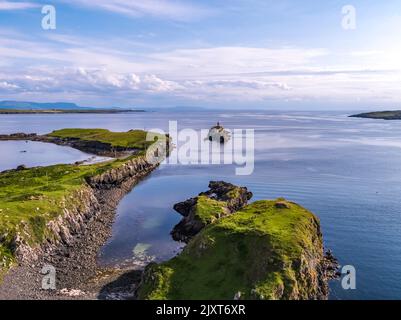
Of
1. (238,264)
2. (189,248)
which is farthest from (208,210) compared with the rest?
(238,264)

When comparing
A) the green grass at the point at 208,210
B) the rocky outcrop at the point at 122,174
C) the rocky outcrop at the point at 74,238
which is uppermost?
the rocky outcrop at the point at 122,174

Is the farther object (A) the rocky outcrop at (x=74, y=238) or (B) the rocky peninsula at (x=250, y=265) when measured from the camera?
(A) the rocky outcrop at (x=74, y=238)

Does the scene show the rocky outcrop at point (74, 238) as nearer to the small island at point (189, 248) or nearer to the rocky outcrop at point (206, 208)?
the small island at point (189, 248)

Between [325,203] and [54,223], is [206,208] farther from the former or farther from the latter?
[325,203]

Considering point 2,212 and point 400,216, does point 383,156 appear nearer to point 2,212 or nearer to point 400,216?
point 400,216

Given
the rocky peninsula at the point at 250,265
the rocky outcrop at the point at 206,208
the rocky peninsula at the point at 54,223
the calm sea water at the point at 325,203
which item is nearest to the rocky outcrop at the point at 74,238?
the rocky peninsula at the point at 54,223

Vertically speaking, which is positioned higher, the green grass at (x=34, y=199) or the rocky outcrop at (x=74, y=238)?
the green grass at (x=34, y=199)

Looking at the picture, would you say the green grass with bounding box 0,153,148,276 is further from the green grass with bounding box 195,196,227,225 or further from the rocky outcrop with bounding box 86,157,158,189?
the green grass with bounding box 195,196,227,225

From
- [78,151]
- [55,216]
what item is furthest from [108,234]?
[78,151]
